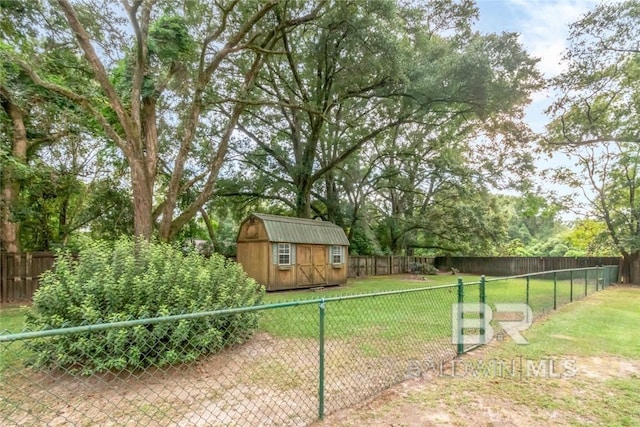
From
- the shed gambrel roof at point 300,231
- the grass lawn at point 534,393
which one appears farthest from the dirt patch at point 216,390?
the shed gambrel roof at point 300,231

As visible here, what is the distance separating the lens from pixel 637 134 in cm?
1509

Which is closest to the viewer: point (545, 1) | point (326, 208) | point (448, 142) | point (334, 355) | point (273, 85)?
point (334, 355)

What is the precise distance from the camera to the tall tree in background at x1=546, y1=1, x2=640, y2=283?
12.8 metres

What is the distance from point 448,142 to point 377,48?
9.17 m

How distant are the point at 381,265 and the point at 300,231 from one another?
27.3ft

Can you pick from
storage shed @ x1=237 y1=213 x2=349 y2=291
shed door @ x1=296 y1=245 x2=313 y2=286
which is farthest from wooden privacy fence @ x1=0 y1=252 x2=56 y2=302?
shed door @ x1=296 y1=245 x2=313 y2=286

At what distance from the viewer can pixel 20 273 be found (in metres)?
8.91

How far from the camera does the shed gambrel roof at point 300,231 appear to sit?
1200cm

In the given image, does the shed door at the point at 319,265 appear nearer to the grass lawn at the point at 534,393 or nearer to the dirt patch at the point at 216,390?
the dirt patch at the point at 216,390

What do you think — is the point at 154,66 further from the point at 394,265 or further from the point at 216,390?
the point at 394,265

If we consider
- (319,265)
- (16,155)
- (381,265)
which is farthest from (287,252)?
(381,265)

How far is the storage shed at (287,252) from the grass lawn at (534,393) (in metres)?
7.90

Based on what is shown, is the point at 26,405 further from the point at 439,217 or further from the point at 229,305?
the point at 439,217

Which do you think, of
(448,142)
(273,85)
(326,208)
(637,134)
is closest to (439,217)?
(448,142)
